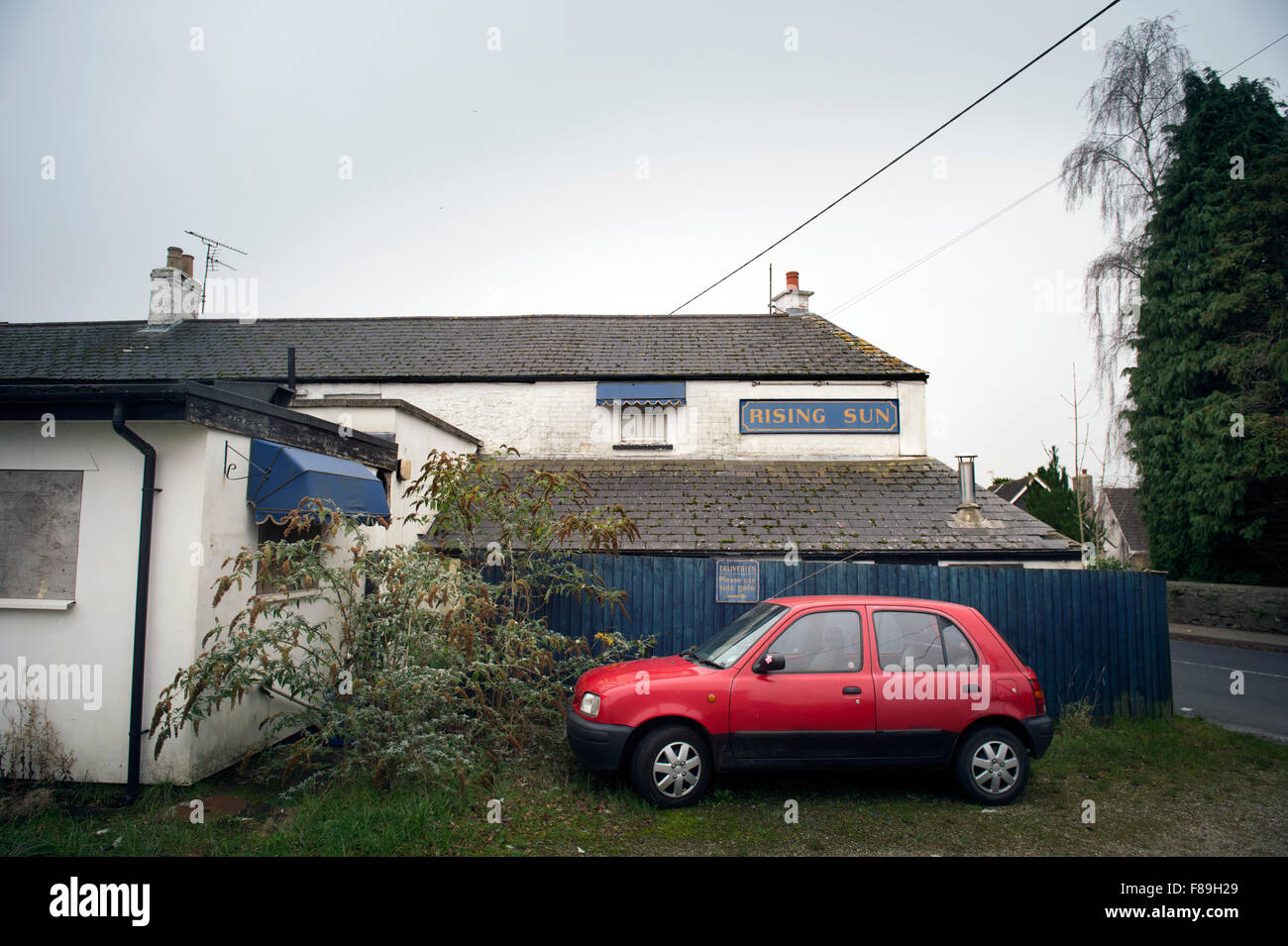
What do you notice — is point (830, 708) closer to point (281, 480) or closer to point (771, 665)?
point (771, 665)

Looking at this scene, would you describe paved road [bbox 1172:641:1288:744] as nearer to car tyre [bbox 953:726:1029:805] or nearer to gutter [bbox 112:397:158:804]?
car tyre [bbox 953:726:1029:805]

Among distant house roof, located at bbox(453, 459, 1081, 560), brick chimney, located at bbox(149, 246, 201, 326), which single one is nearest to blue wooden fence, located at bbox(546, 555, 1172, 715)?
distant house roof, located at bbox(453, 459, 1081, 560)

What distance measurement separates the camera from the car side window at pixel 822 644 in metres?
5.44

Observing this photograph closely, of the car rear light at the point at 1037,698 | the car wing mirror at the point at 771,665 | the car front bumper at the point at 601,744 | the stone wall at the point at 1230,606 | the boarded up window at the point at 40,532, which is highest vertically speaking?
the boarded up window at the point at 40,532

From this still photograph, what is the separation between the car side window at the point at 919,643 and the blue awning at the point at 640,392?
28.7 feet

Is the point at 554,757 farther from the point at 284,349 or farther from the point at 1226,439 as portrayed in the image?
the point at 1226,439

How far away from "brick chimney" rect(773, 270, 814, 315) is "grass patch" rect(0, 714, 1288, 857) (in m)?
12.9

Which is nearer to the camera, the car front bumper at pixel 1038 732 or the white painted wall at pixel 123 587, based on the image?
the car front bumper at pixel 1038 732

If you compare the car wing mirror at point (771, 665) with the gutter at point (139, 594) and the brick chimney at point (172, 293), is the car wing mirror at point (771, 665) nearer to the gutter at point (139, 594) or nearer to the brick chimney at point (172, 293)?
the gutter at point (139, 594)

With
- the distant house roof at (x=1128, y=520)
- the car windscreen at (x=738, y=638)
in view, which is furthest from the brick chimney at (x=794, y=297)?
the distant house roof at (x=1128, y=520)

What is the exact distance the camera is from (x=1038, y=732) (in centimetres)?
543

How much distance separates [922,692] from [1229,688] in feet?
33.4
